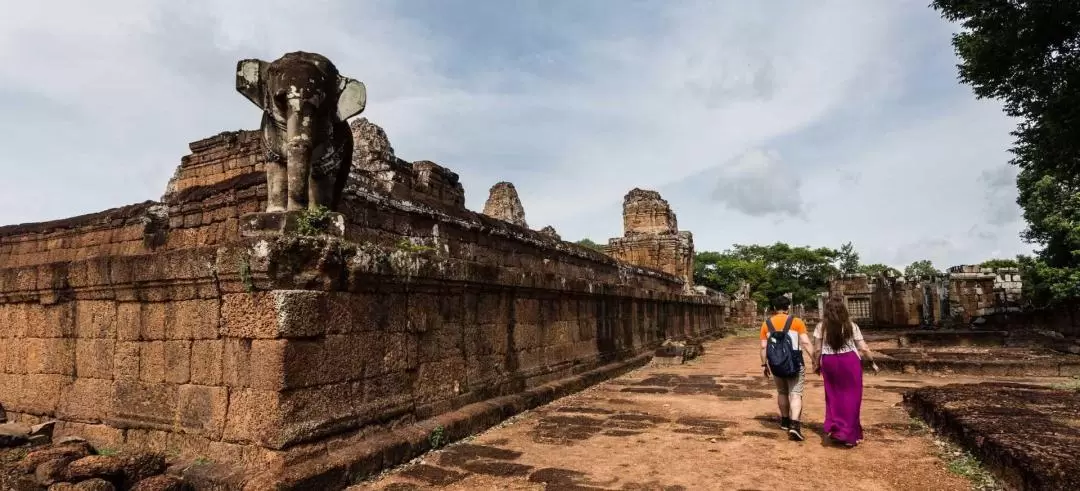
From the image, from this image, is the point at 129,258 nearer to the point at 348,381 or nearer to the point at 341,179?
the point at 341,179

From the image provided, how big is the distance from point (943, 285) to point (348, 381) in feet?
92.8

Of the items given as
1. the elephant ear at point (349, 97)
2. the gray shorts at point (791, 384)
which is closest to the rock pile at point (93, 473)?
the elephant ear at point (349, 97)

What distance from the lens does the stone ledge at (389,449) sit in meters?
3.59

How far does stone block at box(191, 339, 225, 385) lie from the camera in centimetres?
408

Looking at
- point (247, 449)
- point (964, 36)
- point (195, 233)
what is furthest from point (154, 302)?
point (964, 36)

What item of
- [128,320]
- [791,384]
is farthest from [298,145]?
[791,384]

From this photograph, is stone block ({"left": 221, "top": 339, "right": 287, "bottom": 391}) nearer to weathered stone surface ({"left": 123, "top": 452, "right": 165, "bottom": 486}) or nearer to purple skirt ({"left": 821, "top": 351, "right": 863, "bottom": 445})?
weathered stone surface ({"left": 123, "top": 452, "right": 165, "bottom": 486})

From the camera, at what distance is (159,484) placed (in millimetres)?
3621

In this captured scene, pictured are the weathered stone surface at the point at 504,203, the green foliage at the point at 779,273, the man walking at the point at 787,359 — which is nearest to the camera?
the man walking at the point at 787,359

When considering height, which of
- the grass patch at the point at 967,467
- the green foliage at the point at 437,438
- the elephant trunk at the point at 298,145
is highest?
the elephant trunk at the point at 298,145

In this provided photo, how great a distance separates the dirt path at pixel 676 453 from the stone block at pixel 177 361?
1553 millimetres

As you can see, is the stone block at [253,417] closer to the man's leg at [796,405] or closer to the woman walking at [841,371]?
the man's leg at [796,405]

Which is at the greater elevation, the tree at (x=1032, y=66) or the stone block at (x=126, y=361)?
the tree at (x=1032, y=66)

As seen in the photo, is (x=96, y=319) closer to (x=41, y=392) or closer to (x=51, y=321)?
(x=51, y=321)
